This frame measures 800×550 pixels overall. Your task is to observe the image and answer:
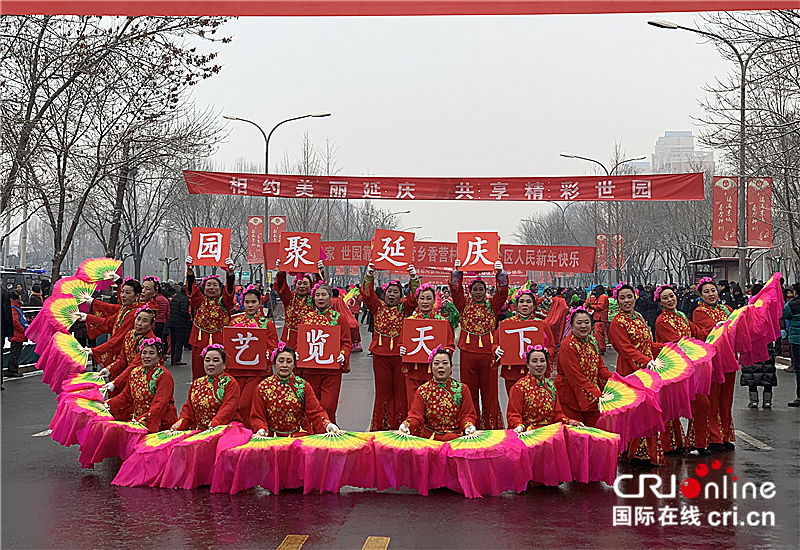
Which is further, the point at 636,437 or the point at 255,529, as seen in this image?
the point at 636,437

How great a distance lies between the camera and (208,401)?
761 cm

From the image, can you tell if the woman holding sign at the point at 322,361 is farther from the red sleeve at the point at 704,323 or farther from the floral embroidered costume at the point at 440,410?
the red sleeve at the point at 704,323

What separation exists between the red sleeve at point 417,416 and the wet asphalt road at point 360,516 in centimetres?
60

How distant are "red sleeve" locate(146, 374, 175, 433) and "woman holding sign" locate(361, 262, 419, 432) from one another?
8.33 ft

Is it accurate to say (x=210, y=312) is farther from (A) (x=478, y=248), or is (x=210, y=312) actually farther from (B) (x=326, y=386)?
(A) (x=478, y=248)

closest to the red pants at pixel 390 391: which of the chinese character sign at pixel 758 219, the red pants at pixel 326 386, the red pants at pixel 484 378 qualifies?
the red pants at pixel 484 378

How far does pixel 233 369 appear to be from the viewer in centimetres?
895

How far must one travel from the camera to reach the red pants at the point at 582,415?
25.8ft

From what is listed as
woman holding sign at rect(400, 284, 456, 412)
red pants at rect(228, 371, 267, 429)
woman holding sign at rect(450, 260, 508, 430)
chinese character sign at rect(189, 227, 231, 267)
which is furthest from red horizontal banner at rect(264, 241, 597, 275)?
red pants at rect(228, 371, 267, 429)

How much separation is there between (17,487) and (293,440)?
8.29 feet

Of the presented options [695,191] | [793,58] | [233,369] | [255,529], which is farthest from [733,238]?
[255,529]

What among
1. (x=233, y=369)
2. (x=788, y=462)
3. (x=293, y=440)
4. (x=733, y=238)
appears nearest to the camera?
(x=293, y=440)

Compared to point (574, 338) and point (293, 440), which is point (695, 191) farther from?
point (293, 440)

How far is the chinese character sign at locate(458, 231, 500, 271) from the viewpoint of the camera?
32.0ft
